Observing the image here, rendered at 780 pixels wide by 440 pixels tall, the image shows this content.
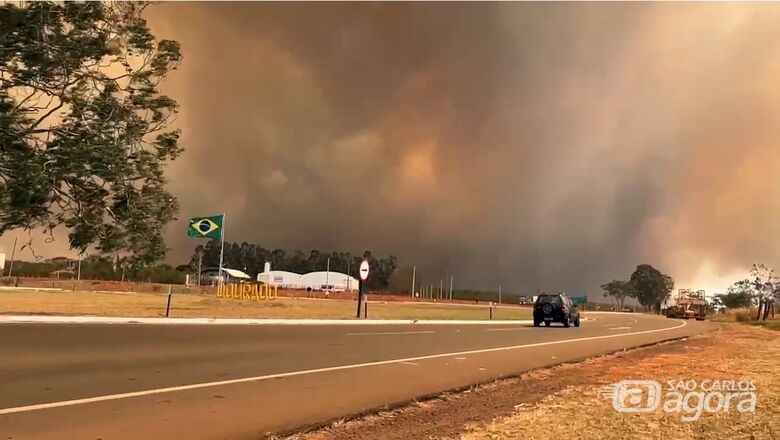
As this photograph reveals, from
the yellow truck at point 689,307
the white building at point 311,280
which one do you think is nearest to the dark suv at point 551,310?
the yellow truck at point 689,307

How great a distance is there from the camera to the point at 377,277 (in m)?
178

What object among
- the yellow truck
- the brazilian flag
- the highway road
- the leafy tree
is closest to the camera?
the highway road

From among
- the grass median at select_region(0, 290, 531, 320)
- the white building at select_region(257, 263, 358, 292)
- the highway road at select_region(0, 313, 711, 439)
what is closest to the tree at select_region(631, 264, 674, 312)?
the white building at select_region(257, 263, 358, 292)

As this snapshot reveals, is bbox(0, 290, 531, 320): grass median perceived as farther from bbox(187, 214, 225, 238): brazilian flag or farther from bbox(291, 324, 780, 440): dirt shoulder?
bbox(291, 324, 780, 440): dirt shoulder

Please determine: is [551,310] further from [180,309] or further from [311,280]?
[311,280]

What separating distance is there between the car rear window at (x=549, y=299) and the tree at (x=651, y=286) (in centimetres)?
13613

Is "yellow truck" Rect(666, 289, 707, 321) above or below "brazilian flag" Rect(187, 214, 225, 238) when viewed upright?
below

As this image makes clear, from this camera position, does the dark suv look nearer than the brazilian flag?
Yes

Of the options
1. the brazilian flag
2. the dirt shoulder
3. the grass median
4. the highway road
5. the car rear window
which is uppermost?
the brazilian flag

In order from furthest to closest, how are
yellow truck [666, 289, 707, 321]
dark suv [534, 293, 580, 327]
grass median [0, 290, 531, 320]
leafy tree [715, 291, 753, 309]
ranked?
leafy tree [715, 291, 753, 309]
yellow truck [666, 289, 707, 321]
dark suv [534, 293, 580, 327]
grass median [0, 290, 531, 320]

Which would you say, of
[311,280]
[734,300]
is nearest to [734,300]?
[734,300]

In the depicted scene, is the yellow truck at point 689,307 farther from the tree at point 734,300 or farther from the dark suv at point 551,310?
the dark suv at point 551,310

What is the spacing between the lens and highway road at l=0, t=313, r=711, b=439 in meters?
7.32

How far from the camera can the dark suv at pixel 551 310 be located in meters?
34.2
